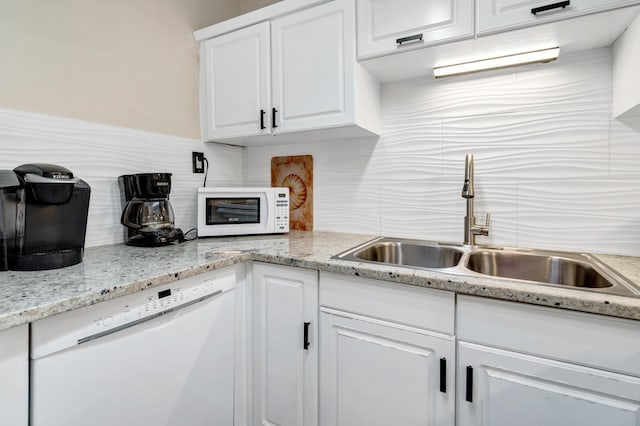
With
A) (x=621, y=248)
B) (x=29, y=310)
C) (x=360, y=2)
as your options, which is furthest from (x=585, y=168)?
(x=29, y=310)

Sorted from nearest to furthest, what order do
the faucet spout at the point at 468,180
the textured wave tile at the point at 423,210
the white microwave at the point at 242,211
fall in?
1. the faucet spout at the point at 468,180
2. the textured wave tile at the point at 423,210
3. the white microwave at the point at 242,211

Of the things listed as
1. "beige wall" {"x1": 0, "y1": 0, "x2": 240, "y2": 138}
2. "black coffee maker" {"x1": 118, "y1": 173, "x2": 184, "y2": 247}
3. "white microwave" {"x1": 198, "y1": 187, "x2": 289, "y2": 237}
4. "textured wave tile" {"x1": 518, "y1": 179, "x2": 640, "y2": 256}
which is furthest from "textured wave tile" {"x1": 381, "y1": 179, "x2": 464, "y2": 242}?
"beige wall" {"x1": 0, "y1": 0, "x2": 240, "y2": 138}

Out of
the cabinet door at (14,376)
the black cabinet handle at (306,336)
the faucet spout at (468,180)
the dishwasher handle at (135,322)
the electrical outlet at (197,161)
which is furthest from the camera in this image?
the electrical outlet at (197,161)

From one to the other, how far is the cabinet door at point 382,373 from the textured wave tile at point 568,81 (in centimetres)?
112

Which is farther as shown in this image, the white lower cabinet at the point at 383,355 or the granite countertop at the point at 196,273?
the white lower cabinet at the point at 383,355

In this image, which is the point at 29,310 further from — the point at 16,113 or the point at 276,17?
the point at 276,17

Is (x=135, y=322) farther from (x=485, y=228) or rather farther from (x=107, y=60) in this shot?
(x=485, y=228)

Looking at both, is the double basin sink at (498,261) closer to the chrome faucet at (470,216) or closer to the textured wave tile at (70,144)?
the chrome faucet at (470,216)

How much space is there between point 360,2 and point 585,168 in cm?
118

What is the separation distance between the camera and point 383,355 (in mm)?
1072

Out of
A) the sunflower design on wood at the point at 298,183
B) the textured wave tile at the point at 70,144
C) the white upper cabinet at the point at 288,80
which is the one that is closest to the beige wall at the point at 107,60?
the textured wave tile at the point at 70,144

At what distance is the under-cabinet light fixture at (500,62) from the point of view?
4.14 ft

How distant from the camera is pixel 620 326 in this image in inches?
30.0

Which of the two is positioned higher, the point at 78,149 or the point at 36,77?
the point at 36,77
